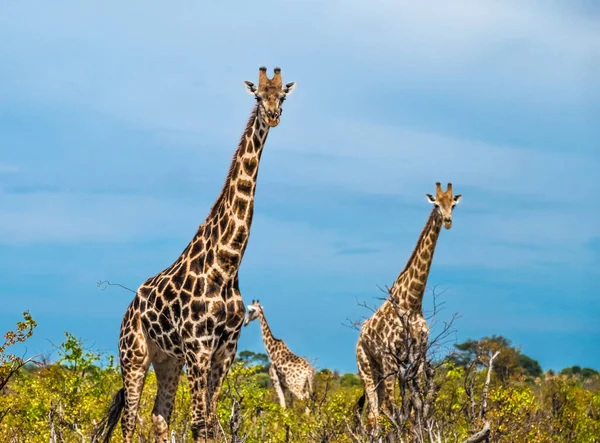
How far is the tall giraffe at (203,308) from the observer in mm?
10680

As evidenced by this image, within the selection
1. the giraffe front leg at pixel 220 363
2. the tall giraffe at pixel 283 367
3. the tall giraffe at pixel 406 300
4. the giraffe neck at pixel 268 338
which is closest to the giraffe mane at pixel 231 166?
the giraffe front leg at pixel 220 363

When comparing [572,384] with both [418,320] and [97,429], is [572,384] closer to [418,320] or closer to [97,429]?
[418,320]

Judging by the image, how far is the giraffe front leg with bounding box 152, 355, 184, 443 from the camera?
11.5 m

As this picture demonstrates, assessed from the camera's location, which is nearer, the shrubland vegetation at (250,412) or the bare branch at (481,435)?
the bare branch at (481,435)

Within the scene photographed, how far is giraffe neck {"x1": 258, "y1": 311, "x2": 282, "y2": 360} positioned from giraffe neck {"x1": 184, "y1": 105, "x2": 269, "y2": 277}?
1363cm

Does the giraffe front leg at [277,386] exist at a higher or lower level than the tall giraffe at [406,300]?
higher

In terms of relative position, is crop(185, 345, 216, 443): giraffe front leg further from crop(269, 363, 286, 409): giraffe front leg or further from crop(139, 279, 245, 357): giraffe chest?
crop(269, 363, 286, 409): giraffe front leg

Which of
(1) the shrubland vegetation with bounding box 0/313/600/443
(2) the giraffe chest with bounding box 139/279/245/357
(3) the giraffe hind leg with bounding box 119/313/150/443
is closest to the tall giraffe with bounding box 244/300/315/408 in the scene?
(1) the shrubland vegetation with bounding box 0/313/600/443

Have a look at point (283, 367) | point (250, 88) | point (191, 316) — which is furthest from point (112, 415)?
point (283, 367)

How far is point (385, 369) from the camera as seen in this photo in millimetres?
14531

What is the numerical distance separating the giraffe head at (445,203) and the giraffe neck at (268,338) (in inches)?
408

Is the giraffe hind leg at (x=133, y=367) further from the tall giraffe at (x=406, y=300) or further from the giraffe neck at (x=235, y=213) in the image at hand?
the tall giraffe at (x=406, y=300)

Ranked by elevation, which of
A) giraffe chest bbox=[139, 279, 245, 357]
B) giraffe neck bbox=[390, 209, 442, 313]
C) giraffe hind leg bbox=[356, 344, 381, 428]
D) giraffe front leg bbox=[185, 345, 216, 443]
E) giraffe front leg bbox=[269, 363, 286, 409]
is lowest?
giraffe front leg bbox=[185, 345, 216, 443]

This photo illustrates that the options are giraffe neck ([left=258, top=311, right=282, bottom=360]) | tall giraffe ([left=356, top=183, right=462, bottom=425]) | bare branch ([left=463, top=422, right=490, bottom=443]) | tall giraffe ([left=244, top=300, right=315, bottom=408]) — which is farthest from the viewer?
giraffe neck ([left=258, top=311, right=282, bottom=360])
